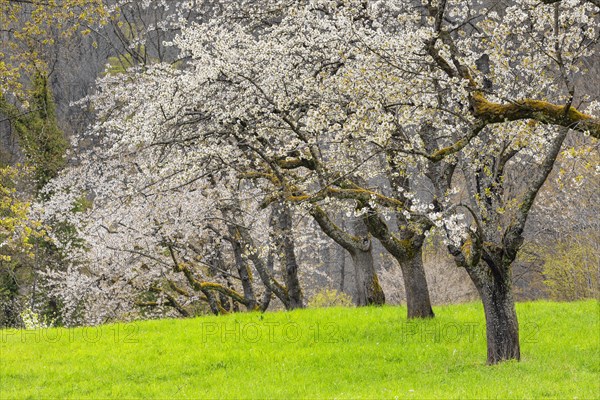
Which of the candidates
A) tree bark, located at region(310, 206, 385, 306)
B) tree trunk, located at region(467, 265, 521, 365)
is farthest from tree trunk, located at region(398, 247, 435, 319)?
tree trunk, located at region(467, 265, 521, 365)

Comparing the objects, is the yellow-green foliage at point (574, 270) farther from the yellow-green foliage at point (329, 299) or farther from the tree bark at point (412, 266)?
the tree bark at point (412, 266)

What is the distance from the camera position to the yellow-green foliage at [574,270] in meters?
25.9

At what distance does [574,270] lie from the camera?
27.6 m

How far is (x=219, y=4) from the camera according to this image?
1641cm

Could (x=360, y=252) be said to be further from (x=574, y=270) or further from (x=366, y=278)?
(x=574, y=270)

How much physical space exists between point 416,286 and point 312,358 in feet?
10.9

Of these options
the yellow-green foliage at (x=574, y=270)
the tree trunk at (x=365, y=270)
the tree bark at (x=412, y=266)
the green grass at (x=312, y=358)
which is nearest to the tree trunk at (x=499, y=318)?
the green grass at (x=312, y=358)

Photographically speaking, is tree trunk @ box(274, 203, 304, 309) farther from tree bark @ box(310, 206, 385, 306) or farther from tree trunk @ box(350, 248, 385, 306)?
tree trunk @ box(350, 248, 385, 306)

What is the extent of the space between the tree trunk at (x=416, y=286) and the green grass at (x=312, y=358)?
1.25 feet

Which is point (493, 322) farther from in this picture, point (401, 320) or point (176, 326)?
point (176, 326)

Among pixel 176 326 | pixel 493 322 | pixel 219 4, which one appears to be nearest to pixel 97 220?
pixel 176 326

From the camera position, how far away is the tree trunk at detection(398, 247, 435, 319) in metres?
13.4

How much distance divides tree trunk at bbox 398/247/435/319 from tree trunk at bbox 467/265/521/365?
3179 millimetres

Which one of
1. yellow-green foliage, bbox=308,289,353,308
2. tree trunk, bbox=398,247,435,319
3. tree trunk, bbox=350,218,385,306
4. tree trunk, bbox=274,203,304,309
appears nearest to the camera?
tree trunk, bbox=398,247,435,319
